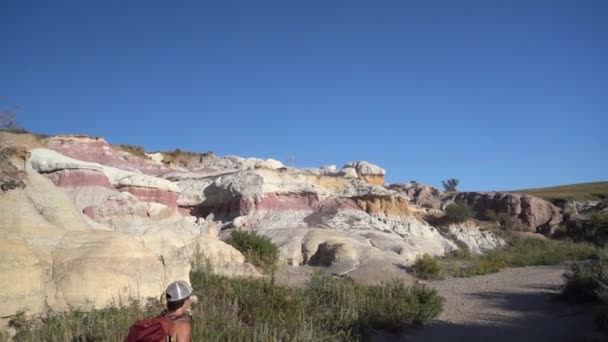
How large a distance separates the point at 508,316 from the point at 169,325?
7.87m

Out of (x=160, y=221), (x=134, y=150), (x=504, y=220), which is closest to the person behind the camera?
(x=160, y=221)

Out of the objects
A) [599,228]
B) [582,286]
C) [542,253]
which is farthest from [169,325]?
[599,228]

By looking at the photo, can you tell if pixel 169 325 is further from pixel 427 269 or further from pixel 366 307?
pixel 427 269

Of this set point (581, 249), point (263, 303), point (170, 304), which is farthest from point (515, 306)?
point (581, 249)

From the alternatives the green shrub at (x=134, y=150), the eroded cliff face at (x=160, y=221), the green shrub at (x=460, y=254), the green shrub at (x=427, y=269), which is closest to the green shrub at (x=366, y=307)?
the eroded cliff face at (x=160, y=221)

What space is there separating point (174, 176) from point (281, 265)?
949 cm

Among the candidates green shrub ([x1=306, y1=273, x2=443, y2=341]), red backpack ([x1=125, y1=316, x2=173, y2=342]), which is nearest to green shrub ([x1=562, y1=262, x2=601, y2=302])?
green shrub ([x1=306, y1=273, x2=443, y2=341])

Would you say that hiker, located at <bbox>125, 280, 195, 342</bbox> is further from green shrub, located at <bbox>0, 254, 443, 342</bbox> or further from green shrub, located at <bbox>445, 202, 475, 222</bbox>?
green shrub, located at <bbox>445, 202, 475, 222</bbox>

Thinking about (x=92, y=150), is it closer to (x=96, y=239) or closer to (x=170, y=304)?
(x=96, y=239)

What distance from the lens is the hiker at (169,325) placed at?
3.45m

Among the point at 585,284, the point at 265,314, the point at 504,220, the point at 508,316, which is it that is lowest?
the point at 508,316

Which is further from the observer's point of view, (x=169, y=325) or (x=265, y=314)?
(x=265, y=314)

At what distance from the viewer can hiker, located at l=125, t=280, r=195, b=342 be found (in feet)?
11.3

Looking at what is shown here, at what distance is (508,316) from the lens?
9.39m
